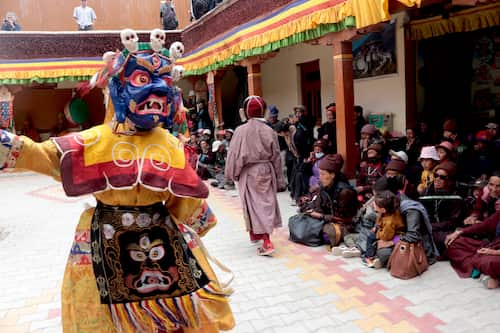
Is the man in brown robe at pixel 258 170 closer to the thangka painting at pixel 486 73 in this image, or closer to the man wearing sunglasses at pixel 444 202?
the man wearing sunglasses at pixel 444 202

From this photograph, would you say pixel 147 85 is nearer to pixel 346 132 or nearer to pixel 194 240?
pixel 194 240

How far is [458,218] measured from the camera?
4.40 m

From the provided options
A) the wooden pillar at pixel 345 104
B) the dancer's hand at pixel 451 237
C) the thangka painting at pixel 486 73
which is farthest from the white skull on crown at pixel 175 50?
the thangka painting at pixel 486 73

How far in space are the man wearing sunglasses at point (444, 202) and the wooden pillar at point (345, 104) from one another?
5.46 ft

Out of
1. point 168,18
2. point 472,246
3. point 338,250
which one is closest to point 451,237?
point 472,246

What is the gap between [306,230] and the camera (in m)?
4.98

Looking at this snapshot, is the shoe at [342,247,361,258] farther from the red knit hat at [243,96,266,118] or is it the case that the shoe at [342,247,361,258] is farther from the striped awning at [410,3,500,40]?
the striped awning at [410,3,500,40]

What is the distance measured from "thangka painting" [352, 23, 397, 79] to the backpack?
7913 mm

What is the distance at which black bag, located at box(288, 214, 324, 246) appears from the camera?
4.92 meters

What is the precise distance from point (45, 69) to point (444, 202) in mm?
11420

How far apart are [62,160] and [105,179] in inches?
7.8

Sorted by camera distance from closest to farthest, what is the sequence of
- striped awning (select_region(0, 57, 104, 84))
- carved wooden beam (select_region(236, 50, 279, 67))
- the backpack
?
carved wooden beam (select_region(236, 50, 279, 67))
striped awning (select_region(0, 57, 104, 84))
the backpack

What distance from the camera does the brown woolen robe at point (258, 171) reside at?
4.70 m

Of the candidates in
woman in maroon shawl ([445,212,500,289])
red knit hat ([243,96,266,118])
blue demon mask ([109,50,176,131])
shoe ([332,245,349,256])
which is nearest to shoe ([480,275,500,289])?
woman in maroon shawl ([445,212,500,289])
